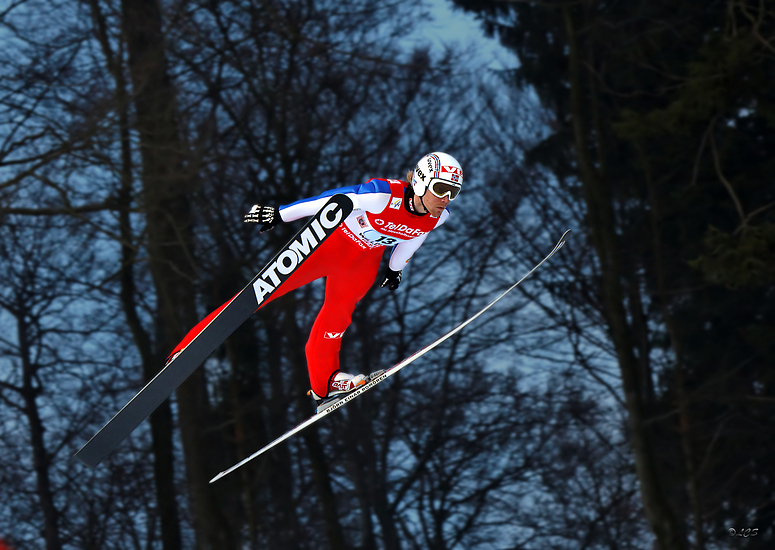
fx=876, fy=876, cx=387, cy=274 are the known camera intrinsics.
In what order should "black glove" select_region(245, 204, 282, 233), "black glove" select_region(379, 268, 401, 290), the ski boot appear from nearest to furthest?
"black glove" select_region(245, 204, 282, 233) < the ski boot < "black glove" select_region(379, 268, 401, 290)

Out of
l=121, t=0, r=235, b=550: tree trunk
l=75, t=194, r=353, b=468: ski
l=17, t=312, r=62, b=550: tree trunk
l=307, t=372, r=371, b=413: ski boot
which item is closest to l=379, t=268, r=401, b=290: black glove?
l=307, t=372, r=371, b=413: ski boot

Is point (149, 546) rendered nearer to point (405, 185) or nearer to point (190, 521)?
point (190, 521)

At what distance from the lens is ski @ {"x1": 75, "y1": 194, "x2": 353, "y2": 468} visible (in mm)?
4391

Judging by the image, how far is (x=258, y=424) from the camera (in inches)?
568

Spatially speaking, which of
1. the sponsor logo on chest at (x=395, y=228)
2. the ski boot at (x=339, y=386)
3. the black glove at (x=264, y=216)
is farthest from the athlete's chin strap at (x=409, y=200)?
the ski boot at (x=339, y=386)

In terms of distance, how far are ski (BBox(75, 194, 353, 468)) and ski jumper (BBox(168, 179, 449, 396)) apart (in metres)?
0.05

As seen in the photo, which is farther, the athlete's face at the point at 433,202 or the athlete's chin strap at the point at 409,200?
the athlete's chin strap at the point at 409,200

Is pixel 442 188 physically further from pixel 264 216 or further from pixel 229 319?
pixel 229 319

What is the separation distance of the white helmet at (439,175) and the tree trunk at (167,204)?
174 inches

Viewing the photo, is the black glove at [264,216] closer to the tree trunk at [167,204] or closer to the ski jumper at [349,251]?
the ski jumper at [349,251]

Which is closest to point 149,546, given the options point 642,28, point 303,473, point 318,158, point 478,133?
point 303,473

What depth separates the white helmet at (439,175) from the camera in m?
4.16

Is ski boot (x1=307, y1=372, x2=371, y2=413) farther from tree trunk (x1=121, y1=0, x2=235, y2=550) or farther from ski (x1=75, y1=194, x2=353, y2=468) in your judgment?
tree trunk (x1=121, y1=0, x2=235, y2=550)

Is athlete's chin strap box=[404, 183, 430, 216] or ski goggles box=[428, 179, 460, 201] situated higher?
athlete's chin strap box=[404, 183, 430, 216]
